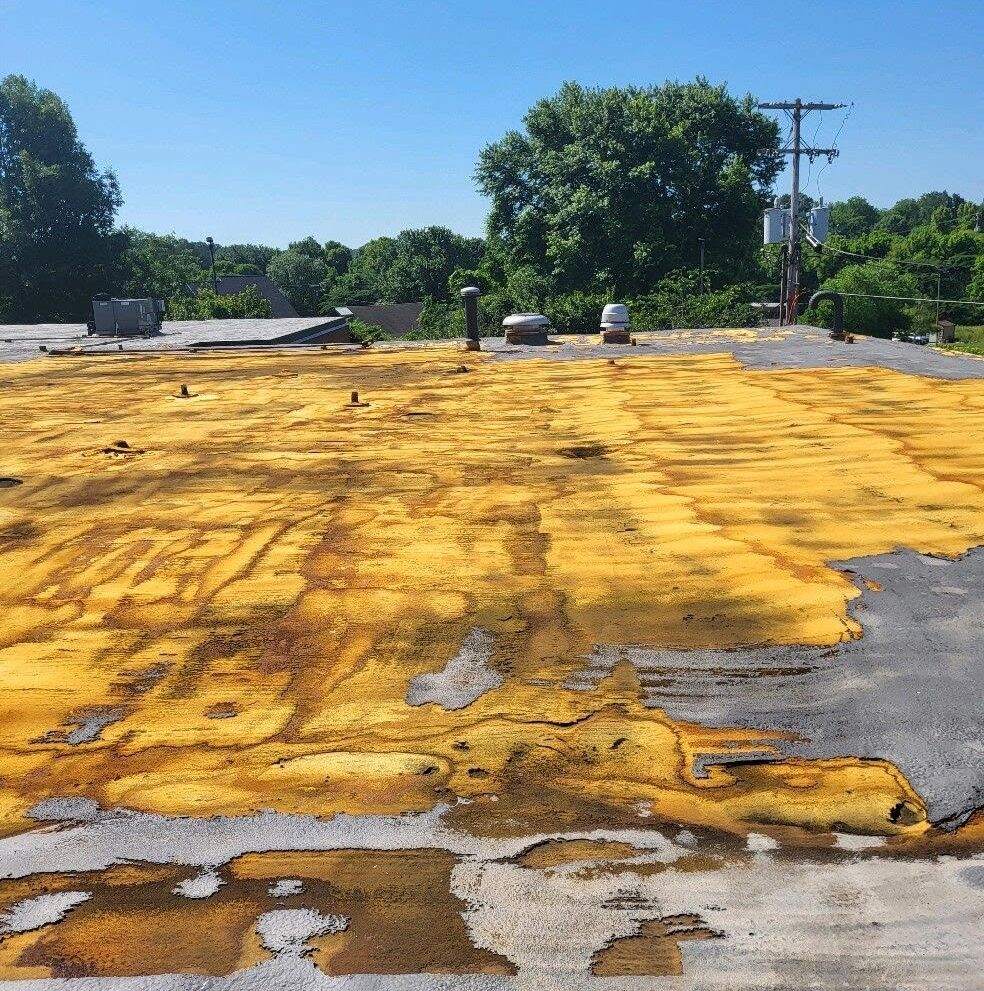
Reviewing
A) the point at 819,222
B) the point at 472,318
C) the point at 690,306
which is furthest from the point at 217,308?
the point at 472,318

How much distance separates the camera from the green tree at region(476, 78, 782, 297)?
107 feet

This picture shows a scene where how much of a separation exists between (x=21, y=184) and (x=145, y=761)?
156ft

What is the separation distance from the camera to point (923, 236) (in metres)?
60.8

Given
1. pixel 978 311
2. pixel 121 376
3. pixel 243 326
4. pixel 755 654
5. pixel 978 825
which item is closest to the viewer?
pixel 978 825

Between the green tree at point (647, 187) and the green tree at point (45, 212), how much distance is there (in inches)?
910

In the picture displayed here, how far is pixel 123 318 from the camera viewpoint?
19.7 meters

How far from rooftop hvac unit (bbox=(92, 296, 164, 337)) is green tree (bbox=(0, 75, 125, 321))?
84.3ft

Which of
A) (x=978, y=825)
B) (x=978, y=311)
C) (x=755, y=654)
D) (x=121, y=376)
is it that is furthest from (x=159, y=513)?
(x=978, y=311)

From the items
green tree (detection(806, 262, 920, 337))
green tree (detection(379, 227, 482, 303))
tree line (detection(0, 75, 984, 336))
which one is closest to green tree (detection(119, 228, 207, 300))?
tree line (detection(0, 75, 984, 336))

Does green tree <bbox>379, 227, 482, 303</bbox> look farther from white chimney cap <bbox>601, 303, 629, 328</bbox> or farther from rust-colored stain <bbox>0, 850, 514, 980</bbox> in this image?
rust-colored stain <bbox>0, 850, 514, 980</bbox>

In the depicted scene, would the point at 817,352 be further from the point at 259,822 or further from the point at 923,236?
the point at 923,236

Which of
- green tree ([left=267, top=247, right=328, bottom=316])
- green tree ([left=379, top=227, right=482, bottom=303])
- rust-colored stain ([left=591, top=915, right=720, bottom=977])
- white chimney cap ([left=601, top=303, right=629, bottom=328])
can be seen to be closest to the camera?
rust-colored stain ([left=591, top=915, right=720, bottom=977])

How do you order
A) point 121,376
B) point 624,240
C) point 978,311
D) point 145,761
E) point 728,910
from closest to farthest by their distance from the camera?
point 728,910 → point 145,761 → point 121,376 → point 624,240 → point 978,311

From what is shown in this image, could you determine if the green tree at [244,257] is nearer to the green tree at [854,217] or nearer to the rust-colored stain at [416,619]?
the green tree at [854,217]
